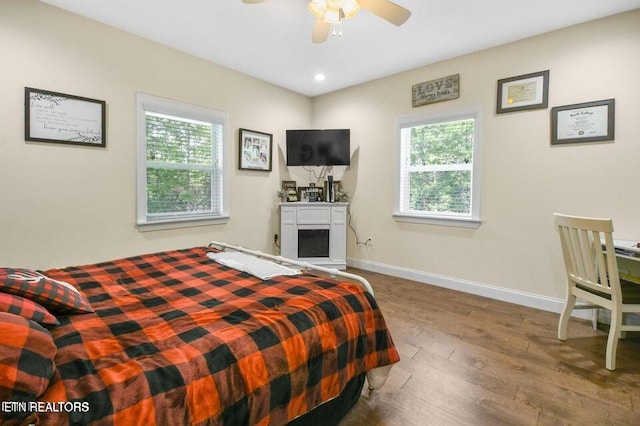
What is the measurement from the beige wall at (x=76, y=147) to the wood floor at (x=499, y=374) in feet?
8.55

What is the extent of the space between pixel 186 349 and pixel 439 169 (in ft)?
11.3

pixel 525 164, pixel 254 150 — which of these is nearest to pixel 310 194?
pixel 254 150

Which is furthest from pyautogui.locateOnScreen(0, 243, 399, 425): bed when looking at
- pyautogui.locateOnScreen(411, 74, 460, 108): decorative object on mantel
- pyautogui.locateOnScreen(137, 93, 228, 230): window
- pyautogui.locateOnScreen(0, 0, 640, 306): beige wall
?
pyautogui.locateOnScreen(411, 74, 460, 108): decorative object on mantel

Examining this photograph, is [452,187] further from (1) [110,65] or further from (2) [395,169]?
(1) [110,65]

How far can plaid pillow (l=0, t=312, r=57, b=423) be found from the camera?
2.35ft

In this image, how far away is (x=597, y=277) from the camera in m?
2.16

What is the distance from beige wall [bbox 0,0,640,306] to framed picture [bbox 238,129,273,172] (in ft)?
0.33

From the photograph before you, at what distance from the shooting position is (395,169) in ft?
13.1

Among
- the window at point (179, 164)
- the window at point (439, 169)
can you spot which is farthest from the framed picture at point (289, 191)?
the window at point (439, 169)

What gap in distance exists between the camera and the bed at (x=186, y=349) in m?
0.79

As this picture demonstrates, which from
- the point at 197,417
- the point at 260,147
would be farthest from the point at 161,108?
the point at 197,417

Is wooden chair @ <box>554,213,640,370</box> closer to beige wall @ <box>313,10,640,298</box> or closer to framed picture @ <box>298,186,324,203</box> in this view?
beige wall @ <box>313,10,640,298</box>

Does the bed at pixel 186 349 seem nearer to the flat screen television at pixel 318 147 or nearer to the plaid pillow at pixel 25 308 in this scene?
the plaid pillow at pixel 25 308

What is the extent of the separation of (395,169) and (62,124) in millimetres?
3465
